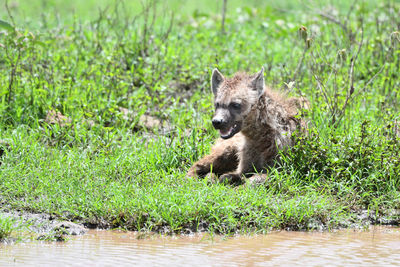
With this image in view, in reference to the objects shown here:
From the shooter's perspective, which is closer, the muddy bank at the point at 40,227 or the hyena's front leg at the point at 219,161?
the muddy bank at the point at 40,227

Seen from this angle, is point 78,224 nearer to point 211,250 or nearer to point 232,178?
point 211,250

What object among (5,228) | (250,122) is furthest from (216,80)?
(5,228)

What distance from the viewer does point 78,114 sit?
23.9ft

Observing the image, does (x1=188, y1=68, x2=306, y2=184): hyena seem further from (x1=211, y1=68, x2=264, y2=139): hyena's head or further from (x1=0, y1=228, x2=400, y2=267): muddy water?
(x1=0, y1=228, x2=400, y2=267): muddy water

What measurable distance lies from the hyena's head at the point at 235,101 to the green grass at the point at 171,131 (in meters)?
0.50

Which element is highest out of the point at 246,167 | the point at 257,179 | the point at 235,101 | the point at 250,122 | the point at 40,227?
the point at 235,101

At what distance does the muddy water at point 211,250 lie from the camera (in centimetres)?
416

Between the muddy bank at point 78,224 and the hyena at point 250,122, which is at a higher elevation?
the hyena at point 250,122

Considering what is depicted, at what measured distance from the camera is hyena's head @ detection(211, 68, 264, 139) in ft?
19.2

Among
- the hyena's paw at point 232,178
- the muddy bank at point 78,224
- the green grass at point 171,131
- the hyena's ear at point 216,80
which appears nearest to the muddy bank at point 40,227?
the muddy bank at point 78,224

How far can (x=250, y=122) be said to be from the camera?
600 cm

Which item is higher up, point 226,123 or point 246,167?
point 226,123

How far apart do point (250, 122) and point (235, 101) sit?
0.24 m

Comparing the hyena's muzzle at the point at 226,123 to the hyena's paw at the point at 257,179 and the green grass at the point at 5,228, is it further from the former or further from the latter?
the green grass at the point at 5,228
